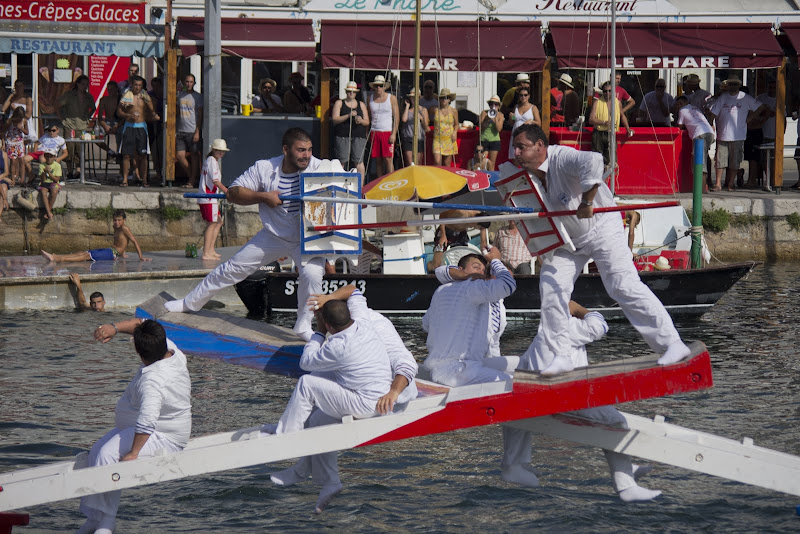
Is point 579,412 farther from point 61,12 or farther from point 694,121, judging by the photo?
point 61,12

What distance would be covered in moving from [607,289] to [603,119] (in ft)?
41.7

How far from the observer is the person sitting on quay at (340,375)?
26.5 feet

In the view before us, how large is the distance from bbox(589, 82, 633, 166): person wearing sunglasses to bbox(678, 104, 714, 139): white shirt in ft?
3.72

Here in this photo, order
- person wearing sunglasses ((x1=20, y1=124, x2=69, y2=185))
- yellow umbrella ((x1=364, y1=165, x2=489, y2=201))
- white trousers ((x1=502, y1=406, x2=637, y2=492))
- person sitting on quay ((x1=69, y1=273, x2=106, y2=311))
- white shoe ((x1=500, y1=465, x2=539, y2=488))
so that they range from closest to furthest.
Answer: white trousers ((x1=502, y1=406, x2=637, y2=492)) → white shoe ((x1=500, y1=465, x2=539, y2=488)) → yellow umbrella ((x1=364, y1=165, x2=489, y2=201)) → person sitting on quay ((x1=69, y1=273, x2=106, y2=311)) → person wearing sunglasses ((x1=20, y1=124, x2=69, y2=185))

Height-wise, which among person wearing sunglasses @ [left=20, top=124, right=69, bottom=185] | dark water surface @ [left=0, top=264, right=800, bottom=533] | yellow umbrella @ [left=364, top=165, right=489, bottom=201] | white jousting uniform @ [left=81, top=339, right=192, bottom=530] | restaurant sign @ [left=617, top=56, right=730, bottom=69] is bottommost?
dark water surface @ [left=0, top=264, right=800, bottom=533]

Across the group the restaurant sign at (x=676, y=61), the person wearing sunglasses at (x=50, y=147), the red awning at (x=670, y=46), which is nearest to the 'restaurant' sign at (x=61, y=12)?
the person wearing sunglasses at (x=50, y=147)

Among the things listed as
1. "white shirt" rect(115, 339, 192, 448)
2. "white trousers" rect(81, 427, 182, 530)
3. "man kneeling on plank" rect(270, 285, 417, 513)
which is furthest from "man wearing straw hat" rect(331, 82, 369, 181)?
"white trousers" rect(81, 427, 182, 530)

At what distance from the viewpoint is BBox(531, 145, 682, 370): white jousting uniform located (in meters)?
7.97

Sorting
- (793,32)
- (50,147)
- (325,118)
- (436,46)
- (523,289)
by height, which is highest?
(793,32)

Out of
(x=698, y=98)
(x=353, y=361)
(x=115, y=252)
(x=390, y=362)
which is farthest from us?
(x=698, y=98)

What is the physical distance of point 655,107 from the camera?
22.2m

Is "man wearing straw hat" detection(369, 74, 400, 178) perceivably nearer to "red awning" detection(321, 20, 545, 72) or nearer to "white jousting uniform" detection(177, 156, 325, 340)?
"red awning" detection(321, 20, 545, 72)

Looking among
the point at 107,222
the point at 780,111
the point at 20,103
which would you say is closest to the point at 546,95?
the point at 780,111

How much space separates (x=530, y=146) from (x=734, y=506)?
11.2ft
